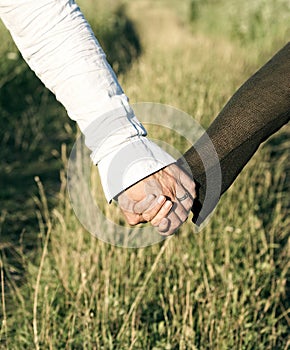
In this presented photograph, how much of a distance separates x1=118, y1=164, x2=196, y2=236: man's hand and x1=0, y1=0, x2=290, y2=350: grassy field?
58cm

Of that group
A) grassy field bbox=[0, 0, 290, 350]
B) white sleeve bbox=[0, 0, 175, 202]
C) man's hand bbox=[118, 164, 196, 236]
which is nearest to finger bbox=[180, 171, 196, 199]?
man's hand bbox=[118, 164, 196, 236]

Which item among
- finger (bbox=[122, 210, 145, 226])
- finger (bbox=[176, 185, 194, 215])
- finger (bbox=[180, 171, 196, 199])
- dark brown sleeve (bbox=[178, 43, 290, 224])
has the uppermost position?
dark brown sleeve (bbox=[178, 43, 290, 224])

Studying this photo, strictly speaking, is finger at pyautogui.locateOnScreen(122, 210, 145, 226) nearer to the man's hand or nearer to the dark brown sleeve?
the man's hand

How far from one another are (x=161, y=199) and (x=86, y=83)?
0.37 meters

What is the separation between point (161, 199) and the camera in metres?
1.86

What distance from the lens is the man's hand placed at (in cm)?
186

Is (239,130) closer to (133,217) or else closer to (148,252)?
(133,217)

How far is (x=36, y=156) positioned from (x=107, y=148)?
4207mm

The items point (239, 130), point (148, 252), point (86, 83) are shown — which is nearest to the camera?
point (86, 83)

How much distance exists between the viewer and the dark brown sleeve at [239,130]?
6.60 ft

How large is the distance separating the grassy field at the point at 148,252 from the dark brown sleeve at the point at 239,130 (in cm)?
61

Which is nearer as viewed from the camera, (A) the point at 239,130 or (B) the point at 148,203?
(B) the point at 148,203

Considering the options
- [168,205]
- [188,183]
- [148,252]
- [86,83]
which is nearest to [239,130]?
[188,183]

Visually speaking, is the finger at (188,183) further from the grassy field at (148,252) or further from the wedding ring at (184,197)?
the grassy field at (148,252)
